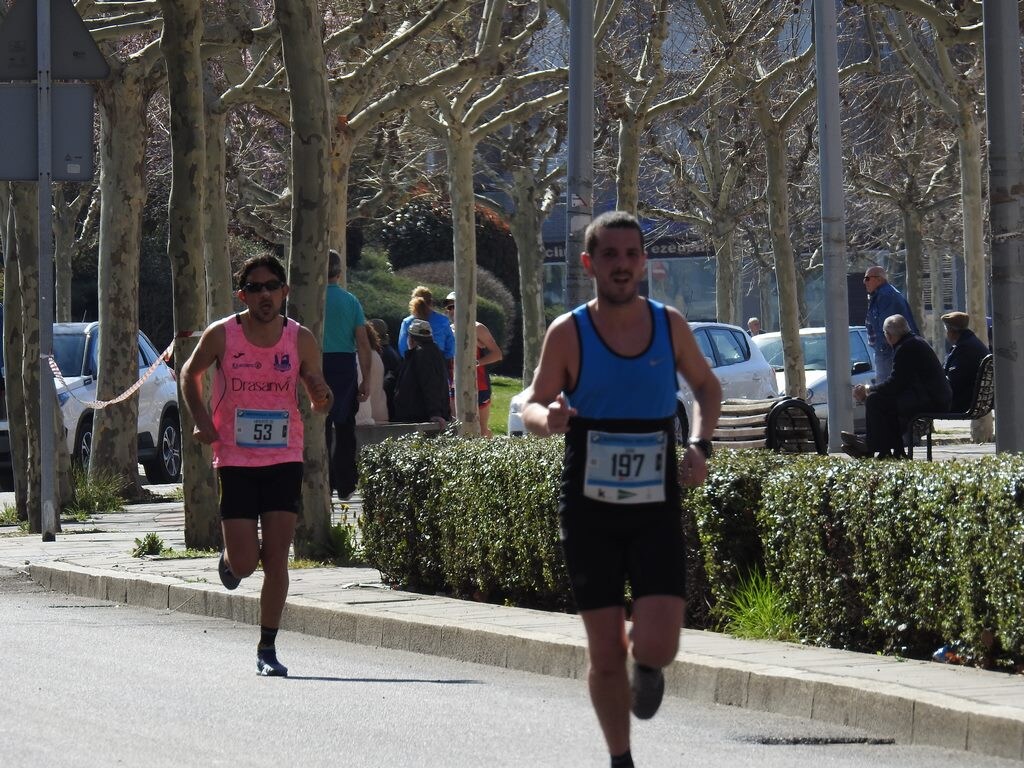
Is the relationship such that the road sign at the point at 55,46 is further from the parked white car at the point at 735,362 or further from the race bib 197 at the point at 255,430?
the parked white car at the point at 735,362

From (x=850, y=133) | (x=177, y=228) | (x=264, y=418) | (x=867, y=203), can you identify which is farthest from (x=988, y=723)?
(x=867, y=203)

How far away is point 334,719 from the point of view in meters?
7.38

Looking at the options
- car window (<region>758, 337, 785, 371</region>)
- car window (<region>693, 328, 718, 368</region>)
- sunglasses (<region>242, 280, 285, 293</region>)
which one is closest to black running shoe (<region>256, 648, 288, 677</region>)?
sunglasses (<region>242, 280, 285, 293</region>)

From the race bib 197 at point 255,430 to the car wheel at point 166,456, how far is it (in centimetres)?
1378

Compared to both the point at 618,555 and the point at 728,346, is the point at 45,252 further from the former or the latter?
the point at 728,346

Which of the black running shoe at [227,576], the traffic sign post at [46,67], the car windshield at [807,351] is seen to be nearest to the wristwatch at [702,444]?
the black running shoe at [227,576]

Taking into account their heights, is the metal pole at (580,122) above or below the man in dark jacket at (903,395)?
above

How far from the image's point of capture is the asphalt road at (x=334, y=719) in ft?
21.6

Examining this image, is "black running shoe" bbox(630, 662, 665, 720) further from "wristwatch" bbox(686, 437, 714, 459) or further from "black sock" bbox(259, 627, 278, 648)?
"black sock" bbox(259, 627, 278, 648)

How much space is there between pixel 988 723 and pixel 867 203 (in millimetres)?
46169

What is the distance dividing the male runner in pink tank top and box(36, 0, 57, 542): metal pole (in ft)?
18.3

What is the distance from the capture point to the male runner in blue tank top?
227 inches

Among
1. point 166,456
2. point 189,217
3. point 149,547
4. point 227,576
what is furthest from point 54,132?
point 166,456

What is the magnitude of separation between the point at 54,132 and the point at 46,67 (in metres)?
0.48
